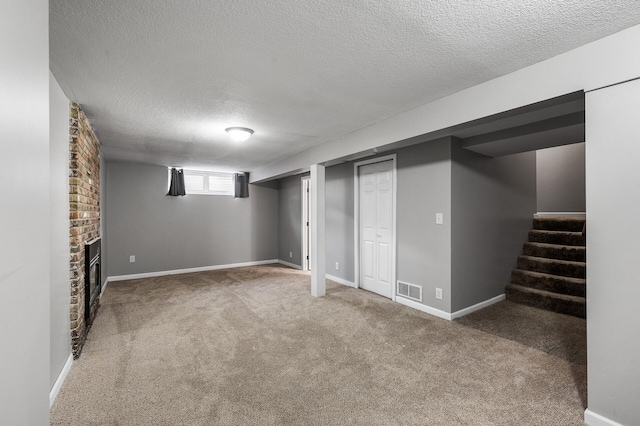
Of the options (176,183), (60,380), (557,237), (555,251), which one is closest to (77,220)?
(60,380)

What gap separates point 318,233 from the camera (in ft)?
14.7

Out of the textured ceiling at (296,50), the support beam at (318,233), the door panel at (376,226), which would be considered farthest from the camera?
the support beam at (318,233)

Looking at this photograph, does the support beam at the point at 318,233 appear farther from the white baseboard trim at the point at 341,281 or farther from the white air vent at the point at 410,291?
the white air vent at the point at 410,291

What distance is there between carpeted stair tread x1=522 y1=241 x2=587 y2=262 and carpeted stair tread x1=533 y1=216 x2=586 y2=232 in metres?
0.35

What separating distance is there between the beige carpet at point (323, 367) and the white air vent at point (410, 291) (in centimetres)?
23

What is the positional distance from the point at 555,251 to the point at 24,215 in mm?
5554

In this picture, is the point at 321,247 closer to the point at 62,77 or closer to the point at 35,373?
the point at 62,77

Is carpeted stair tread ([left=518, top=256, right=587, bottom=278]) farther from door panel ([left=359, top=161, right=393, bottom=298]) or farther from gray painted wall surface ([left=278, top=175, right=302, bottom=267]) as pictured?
gray painted wall surface ([left=278, top=175, right=302, bottom=267])

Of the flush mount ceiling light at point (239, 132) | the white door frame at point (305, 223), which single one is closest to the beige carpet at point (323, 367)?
the flush mount ceiling light at point (239, 132)

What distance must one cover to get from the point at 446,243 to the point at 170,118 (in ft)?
11.1

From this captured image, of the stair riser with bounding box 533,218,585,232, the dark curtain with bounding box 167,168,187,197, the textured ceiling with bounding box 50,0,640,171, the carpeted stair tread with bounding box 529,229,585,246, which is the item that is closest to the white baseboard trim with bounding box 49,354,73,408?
the textured ceiling with bounding box 50,0,640,171

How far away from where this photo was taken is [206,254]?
21.8 feet

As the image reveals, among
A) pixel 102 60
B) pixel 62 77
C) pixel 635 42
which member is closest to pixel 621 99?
pixel 635 42

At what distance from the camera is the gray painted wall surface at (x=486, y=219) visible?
141 inches
